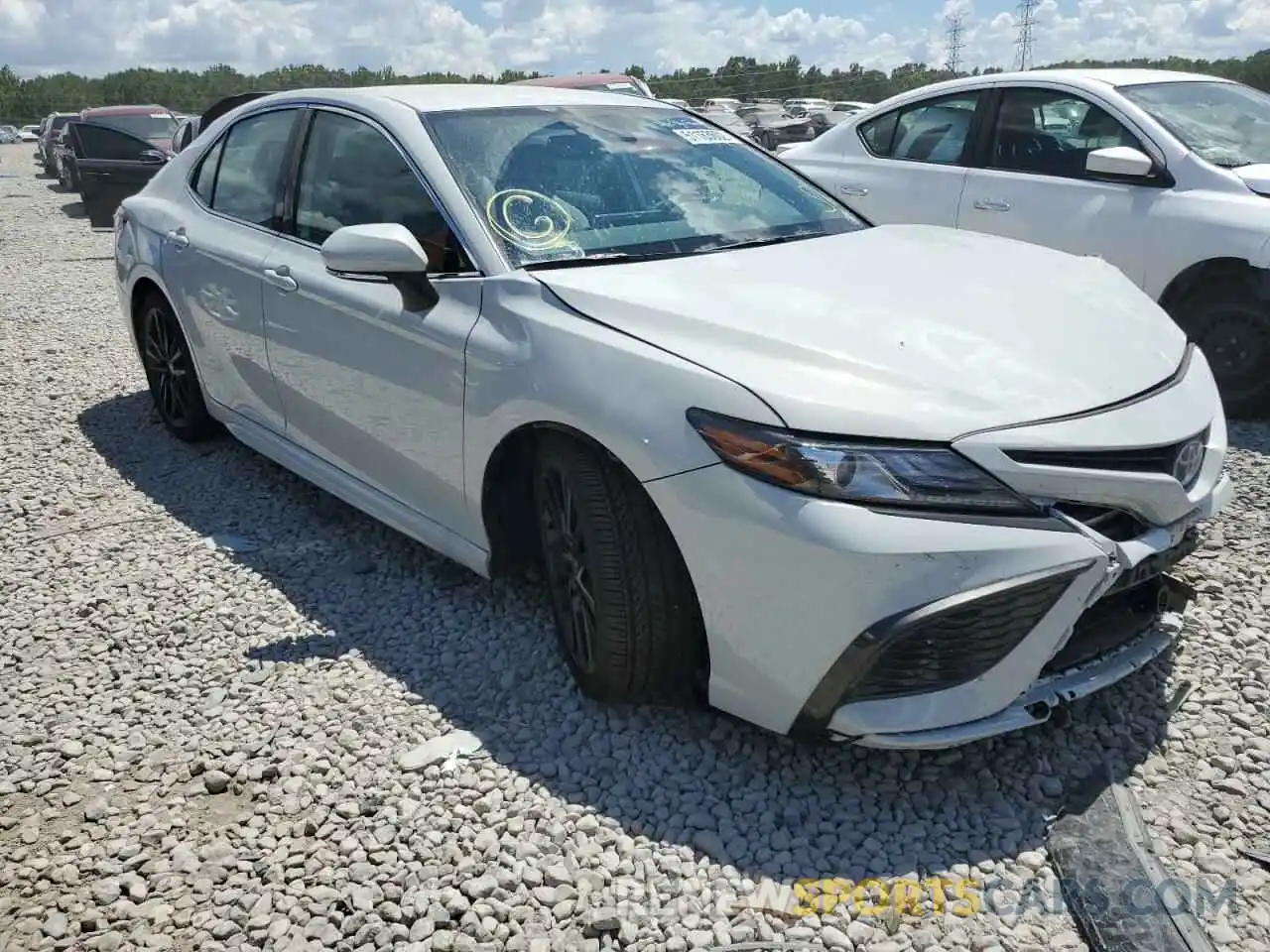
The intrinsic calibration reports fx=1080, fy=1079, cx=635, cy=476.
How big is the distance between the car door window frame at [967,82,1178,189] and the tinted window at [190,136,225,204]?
387 centimetres

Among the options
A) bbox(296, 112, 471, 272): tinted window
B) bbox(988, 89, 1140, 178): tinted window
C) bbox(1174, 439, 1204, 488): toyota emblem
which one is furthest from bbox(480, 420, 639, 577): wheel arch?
bbox(988, 89, 1140, 178): tinted window

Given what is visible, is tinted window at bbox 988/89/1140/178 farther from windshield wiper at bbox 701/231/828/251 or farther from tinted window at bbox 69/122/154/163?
tinted window at bbox 69/122/154/163

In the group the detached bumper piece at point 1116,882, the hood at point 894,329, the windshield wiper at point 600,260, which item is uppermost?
the windshield wiper at point 600,260

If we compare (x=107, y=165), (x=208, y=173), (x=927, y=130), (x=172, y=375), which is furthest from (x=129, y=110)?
(x=927, y=130)

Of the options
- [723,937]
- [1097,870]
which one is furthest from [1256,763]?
[723,937]

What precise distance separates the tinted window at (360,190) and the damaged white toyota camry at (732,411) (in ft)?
0.05

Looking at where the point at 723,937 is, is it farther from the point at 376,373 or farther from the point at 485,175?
the point at 485,175

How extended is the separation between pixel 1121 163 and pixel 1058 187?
43 centimetres

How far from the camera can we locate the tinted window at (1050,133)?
17.8ft

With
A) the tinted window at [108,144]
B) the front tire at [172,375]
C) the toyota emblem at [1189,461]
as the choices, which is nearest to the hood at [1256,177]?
the toyota emblem at [1189,461]

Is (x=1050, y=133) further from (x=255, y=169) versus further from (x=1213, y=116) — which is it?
(x=255, y=169)

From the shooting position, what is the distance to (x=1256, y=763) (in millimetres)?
2625

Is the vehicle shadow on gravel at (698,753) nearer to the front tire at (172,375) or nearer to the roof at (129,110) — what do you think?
the front tire at (172,375)

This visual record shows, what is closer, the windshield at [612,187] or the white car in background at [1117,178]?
the windshield at [612,187]
